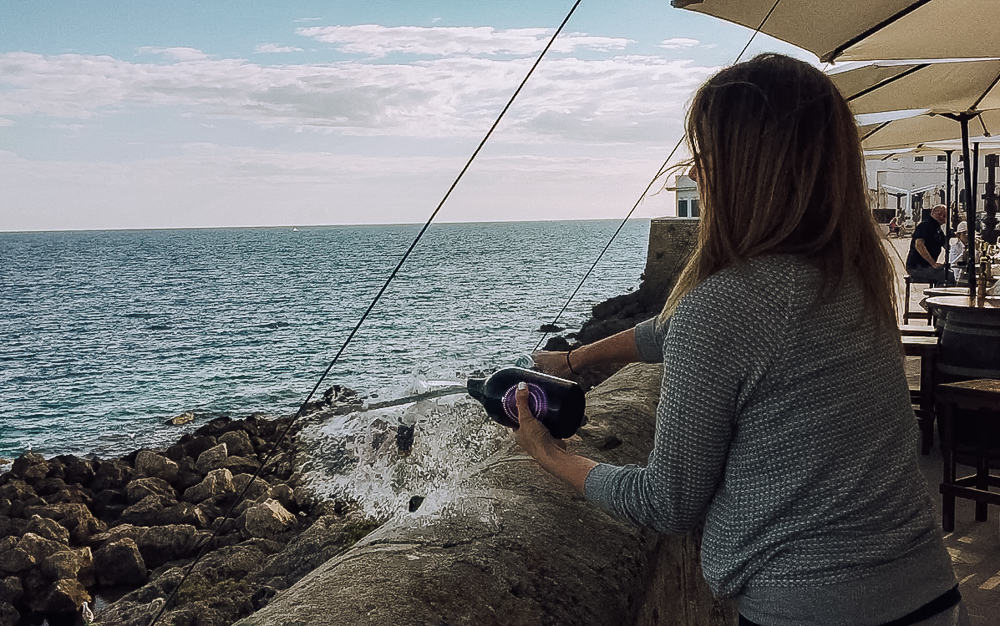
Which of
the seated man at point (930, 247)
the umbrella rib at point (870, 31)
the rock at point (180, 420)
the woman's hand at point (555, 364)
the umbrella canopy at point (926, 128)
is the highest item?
the umbrella rib at point (870, 31)

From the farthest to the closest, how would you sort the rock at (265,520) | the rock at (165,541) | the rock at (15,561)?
the rock at (165,541)
the rock at (265,520)
the rock at (15,561)

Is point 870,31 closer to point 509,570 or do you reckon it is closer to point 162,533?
point 509,570

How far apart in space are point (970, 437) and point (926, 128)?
15.5 feet

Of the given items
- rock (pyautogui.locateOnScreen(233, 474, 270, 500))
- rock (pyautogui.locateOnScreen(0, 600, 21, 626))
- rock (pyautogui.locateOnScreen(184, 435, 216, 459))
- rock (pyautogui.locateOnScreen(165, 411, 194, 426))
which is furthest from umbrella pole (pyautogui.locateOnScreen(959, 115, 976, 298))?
rock (pyautogui.locateOnScreen(165, 411, 194, 426))

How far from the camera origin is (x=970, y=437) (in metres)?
5.20

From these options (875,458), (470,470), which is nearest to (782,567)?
(875,458)

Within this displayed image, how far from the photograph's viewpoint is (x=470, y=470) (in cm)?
233

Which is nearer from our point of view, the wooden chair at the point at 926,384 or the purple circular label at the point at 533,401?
the purple circular label at the point at 533,401

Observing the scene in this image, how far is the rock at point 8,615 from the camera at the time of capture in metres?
8.59

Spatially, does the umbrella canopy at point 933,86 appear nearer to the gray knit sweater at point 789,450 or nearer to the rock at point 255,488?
the gray knit sweater at point 789,450

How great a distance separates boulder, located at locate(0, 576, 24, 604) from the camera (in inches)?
349

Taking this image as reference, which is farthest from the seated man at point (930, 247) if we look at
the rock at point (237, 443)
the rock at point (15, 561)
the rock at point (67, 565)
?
the rock at point (15, 561)

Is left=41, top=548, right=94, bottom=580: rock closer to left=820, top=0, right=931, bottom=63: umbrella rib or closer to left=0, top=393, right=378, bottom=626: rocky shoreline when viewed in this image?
left=0, top=393, right=378, bottom=626: rocky shoreline

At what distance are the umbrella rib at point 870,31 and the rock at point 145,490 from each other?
985cm
